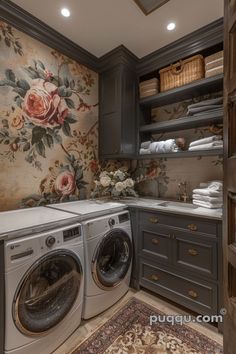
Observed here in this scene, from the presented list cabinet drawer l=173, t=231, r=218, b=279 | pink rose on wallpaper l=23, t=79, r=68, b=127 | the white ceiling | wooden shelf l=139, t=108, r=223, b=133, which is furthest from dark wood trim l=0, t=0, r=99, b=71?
cabinet drawer l=173, t=231, r=218, b=279

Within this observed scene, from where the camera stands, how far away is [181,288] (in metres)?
Result: 1.64

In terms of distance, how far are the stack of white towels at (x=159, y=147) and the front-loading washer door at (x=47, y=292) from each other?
1432mm

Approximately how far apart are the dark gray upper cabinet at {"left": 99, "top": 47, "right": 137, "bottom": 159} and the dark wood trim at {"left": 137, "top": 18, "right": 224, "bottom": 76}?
0.20 metres

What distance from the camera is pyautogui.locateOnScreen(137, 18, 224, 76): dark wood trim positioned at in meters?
1.69

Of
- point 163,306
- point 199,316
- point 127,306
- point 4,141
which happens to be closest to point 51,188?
point 4,141

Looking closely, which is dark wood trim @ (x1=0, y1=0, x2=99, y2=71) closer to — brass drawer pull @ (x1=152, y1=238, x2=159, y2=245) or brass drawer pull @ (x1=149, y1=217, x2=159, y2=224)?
brass drawer pull @ (x1=149, y1=217, x2=159, y2=224)

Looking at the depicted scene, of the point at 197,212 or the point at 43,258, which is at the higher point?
the point at 197,212

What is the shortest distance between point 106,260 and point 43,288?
2.09 ft

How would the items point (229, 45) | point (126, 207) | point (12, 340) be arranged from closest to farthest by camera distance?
1. point (229, 45)
2. point (12, 340)
3. point (126, 207)

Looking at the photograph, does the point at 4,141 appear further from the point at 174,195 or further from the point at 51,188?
the point at 174,195

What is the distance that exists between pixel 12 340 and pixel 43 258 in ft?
1.49

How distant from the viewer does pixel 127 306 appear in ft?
5.67

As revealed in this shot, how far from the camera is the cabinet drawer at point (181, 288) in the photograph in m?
A: 1.49

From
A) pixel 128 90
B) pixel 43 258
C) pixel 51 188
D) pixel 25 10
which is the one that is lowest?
pixel 43 258
